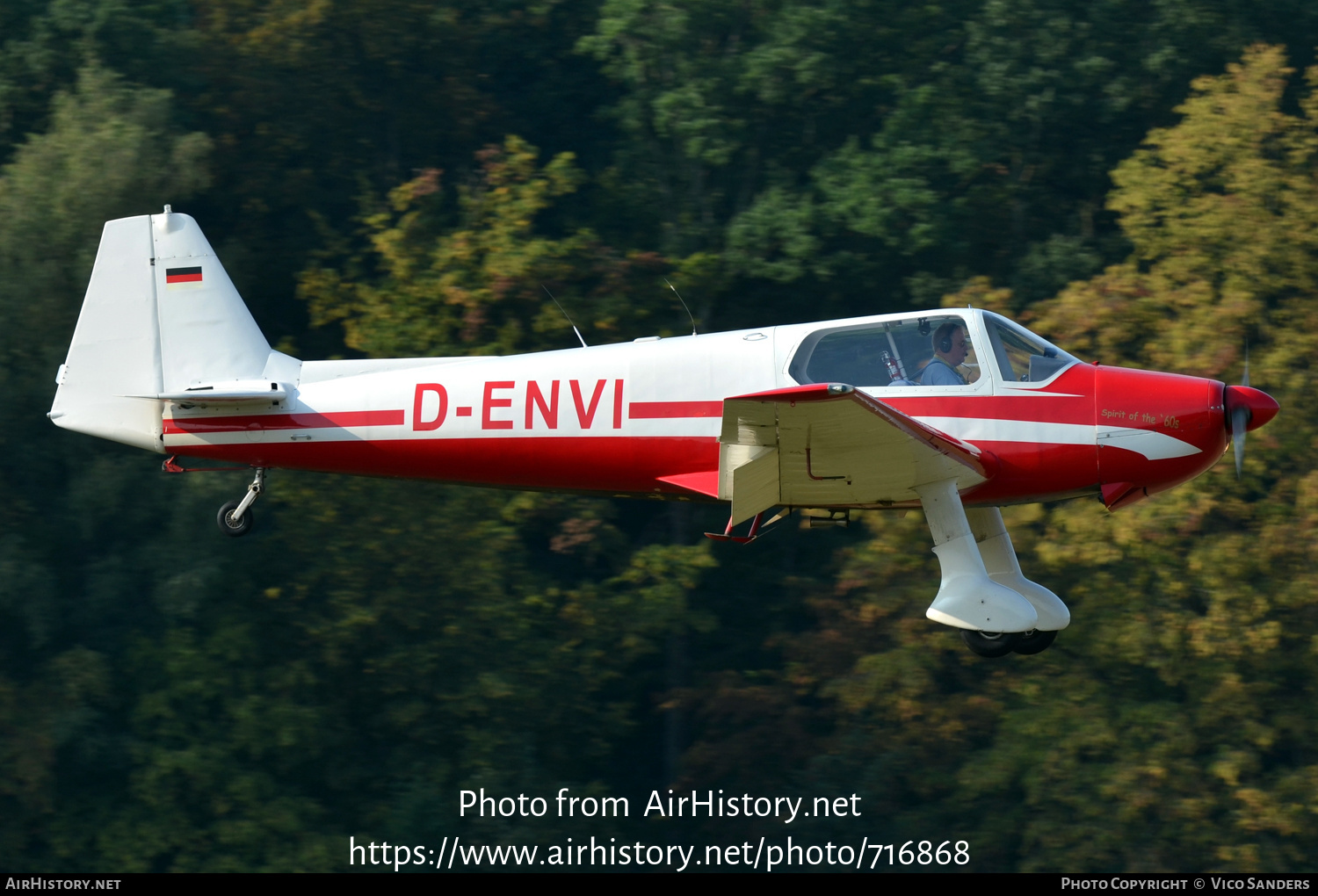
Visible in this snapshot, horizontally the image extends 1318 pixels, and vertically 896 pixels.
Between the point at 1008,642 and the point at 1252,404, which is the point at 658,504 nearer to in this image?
the point at 1008,642

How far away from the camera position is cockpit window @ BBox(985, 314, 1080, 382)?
969cm

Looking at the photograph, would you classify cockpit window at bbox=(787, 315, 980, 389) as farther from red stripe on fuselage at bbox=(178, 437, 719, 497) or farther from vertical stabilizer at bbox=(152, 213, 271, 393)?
vertical stabilizer at bbox=(152, 213, 271, 393)

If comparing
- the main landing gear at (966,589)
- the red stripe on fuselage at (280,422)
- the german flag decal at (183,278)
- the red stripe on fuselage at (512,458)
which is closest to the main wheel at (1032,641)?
the main landing gear at (966,589)

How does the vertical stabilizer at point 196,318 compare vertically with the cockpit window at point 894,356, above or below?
below

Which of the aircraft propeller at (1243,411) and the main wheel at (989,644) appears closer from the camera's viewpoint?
the aircraft propeller at (1243,411)

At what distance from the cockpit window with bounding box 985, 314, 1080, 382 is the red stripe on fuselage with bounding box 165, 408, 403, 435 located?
3751 millimetres

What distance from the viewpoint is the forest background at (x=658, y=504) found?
17.8 m

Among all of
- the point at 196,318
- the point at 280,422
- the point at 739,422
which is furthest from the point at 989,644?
the point at 196,318

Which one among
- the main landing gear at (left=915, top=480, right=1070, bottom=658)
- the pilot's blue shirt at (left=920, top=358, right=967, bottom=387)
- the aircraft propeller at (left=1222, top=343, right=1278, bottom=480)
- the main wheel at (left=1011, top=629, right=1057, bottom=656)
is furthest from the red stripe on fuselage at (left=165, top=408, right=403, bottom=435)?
the aircraft propeller at (left=1222, top=343, right=1278, bottom=480)

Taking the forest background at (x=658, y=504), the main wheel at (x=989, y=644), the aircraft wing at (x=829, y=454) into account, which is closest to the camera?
the aircraft wing at (x=829, y=454)

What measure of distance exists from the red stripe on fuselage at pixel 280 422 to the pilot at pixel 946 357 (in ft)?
11.0

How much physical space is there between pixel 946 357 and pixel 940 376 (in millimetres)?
129

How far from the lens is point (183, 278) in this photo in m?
11.2

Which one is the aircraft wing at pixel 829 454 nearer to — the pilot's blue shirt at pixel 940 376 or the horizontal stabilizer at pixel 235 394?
the pilot's blue shirt at pixel 940 376
